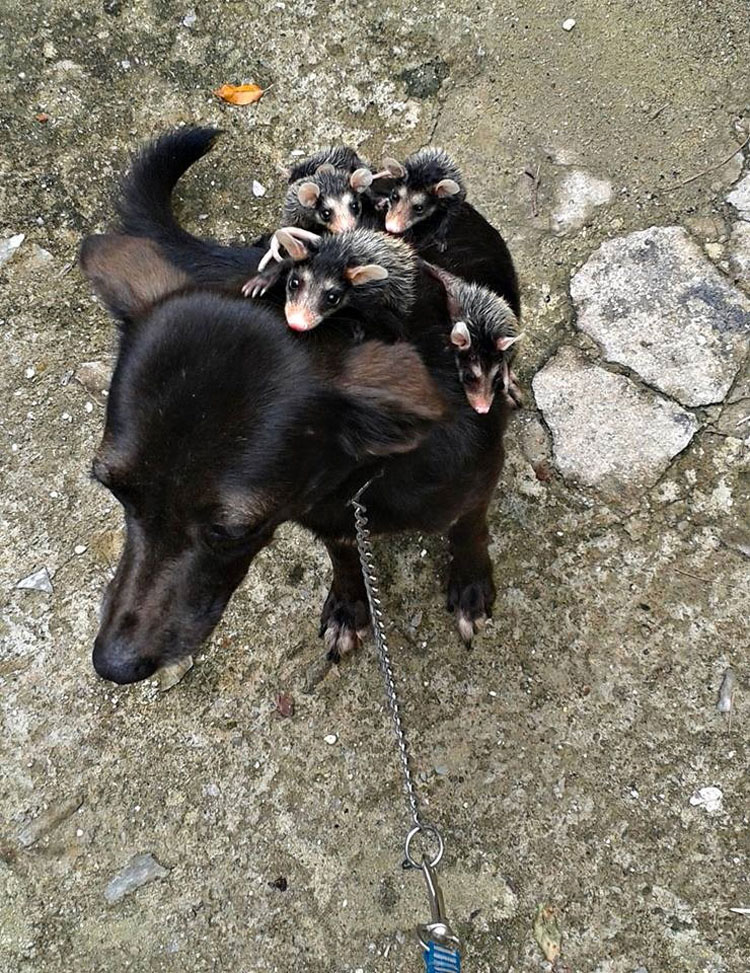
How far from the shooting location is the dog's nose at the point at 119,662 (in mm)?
2164

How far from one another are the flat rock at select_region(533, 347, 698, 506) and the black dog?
3.29 feet

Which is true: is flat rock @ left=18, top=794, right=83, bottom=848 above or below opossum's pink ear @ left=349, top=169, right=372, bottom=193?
below

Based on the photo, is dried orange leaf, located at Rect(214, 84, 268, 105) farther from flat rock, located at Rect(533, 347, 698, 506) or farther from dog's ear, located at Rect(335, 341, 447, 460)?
dog's ear, located at Rect(335, 341, 447, 460)

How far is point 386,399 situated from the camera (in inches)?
80.9

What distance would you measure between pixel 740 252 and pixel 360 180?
1.89m

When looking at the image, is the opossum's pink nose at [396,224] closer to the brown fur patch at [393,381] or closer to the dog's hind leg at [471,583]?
the brown fur patch at [393,381]

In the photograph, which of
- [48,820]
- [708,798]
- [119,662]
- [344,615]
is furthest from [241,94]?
[708,798]

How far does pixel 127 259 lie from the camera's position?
2395mm

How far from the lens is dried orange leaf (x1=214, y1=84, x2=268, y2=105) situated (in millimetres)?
4277

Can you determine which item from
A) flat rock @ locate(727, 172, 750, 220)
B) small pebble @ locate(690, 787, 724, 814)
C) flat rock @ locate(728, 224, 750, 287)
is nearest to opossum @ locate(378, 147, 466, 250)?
flat rock @ locate(728, 224, 750, 287)

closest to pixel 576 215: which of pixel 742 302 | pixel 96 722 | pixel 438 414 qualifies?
pixel 742 302

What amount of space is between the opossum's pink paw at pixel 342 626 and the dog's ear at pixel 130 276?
1357mm

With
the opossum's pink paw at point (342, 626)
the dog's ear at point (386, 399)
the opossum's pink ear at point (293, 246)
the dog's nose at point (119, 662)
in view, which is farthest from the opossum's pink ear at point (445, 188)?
the dog's nose at point (119, 662)

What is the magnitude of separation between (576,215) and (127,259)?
7.33 feet
